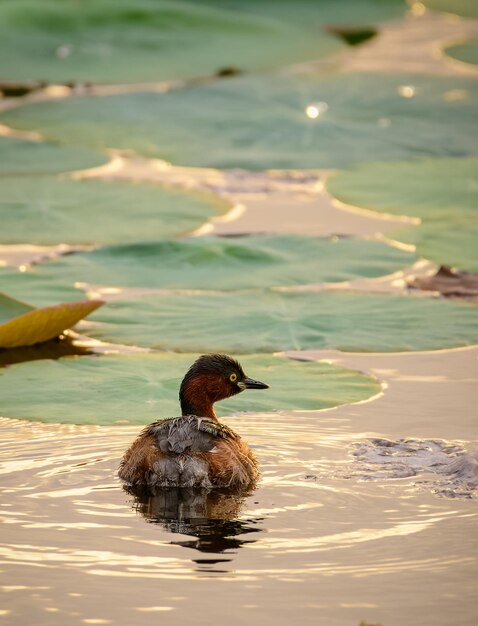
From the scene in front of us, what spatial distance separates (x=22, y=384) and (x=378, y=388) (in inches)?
78.5

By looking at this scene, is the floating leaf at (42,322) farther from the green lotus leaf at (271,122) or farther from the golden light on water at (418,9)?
the golden light on water at (418,9)

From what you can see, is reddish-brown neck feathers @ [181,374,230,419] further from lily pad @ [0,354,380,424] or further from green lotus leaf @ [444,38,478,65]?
green lotus leaf @ [444,38,478,65]

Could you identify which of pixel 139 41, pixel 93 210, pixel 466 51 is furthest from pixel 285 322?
pixel 466 51

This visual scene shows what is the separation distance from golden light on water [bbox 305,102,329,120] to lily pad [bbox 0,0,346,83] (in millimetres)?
1668

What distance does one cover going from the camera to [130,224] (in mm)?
12383

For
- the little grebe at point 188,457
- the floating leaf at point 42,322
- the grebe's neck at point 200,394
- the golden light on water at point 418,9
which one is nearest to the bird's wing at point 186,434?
the little grebe at point 188,457

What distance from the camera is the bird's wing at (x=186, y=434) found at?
759 centimetres

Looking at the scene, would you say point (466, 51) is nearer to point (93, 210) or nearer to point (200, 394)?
point (93, 210)

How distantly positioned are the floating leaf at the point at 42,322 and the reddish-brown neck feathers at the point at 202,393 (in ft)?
5.26

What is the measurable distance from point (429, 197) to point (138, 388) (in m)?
4.81

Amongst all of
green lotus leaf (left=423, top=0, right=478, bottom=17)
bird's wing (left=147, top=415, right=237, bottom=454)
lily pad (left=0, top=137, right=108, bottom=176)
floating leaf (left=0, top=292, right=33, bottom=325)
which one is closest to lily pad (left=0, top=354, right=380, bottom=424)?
floating leaf (left=0, top=292, right=33, bottom=325)

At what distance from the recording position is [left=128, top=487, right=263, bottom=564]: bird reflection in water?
6.81 metres

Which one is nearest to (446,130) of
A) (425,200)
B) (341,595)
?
(425,200)

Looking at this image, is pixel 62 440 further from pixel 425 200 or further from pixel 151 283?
pixel 425 200
